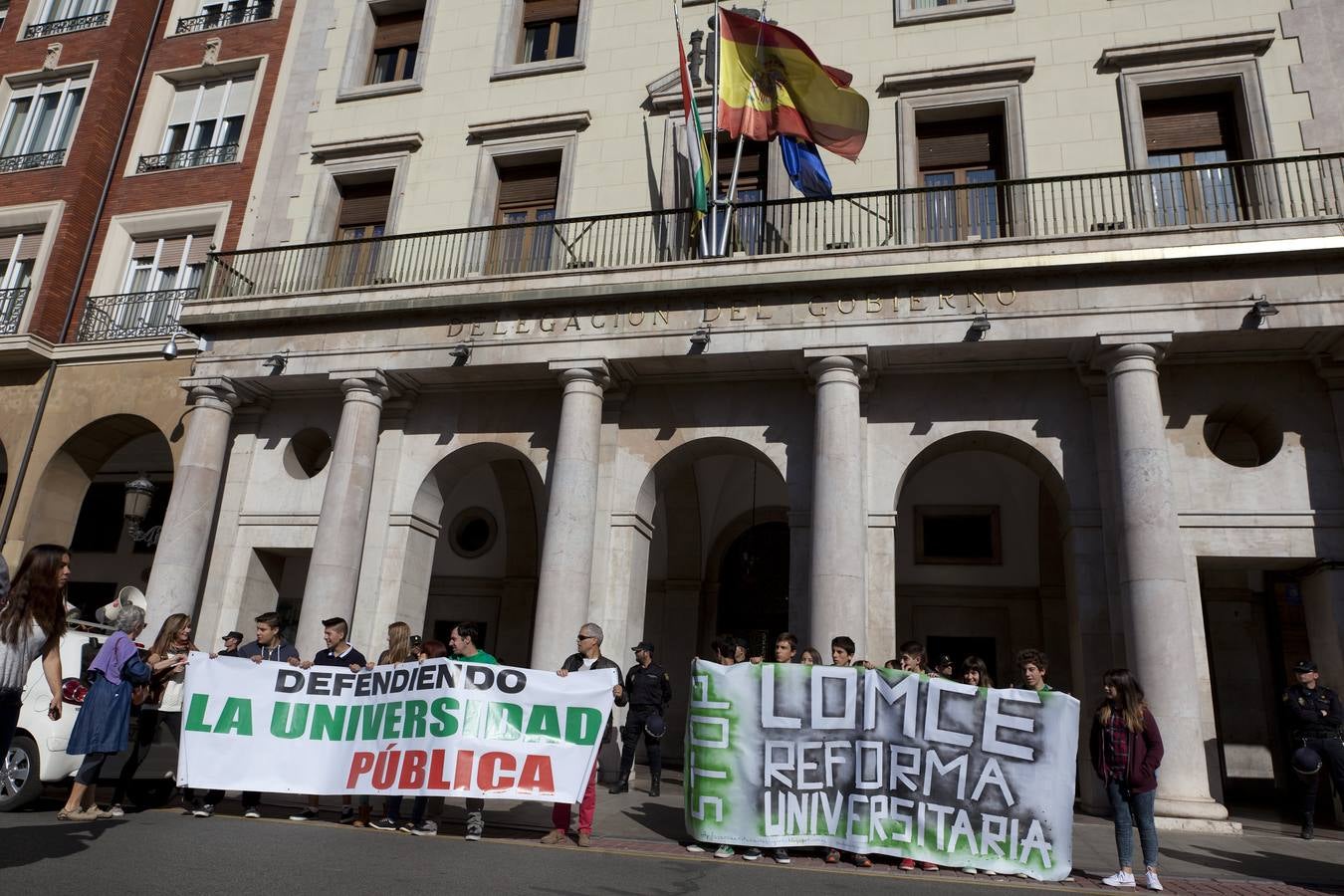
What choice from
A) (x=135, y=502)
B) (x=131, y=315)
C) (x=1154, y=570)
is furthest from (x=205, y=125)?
(x=1154, y=570)

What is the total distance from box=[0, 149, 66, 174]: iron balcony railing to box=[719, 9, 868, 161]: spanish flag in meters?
16.1

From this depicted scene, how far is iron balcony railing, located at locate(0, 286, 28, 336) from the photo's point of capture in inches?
762

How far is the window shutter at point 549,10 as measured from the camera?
18.4 m

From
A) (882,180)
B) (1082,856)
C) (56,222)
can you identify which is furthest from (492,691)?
(56,222)

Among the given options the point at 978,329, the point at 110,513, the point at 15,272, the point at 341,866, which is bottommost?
the point at 341,866

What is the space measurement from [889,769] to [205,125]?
68.0 ft

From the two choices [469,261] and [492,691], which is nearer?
[492,691]

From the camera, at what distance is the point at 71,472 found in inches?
734

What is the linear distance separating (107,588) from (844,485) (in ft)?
61.1

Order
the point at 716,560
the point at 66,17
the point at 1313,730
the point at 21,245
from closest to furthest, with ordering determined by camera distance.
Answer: the point at 1313,730 → the point at 716,560 → the point at 21,245 → the point at 66,17

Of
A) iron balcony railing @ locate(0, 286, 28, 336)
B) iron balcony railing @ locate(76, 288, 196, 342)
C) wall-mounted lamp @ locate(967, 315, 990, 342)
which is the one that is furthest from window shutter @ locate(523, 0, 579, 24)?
iron balcony railing @ locate(0, 286, 28, 336)

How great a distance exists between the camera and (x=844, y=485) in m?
12.4

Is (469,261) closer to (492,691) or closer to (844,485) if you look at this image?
(844,485)

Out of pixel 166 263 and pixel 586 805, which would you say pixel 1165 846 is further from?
pixel 166 263
